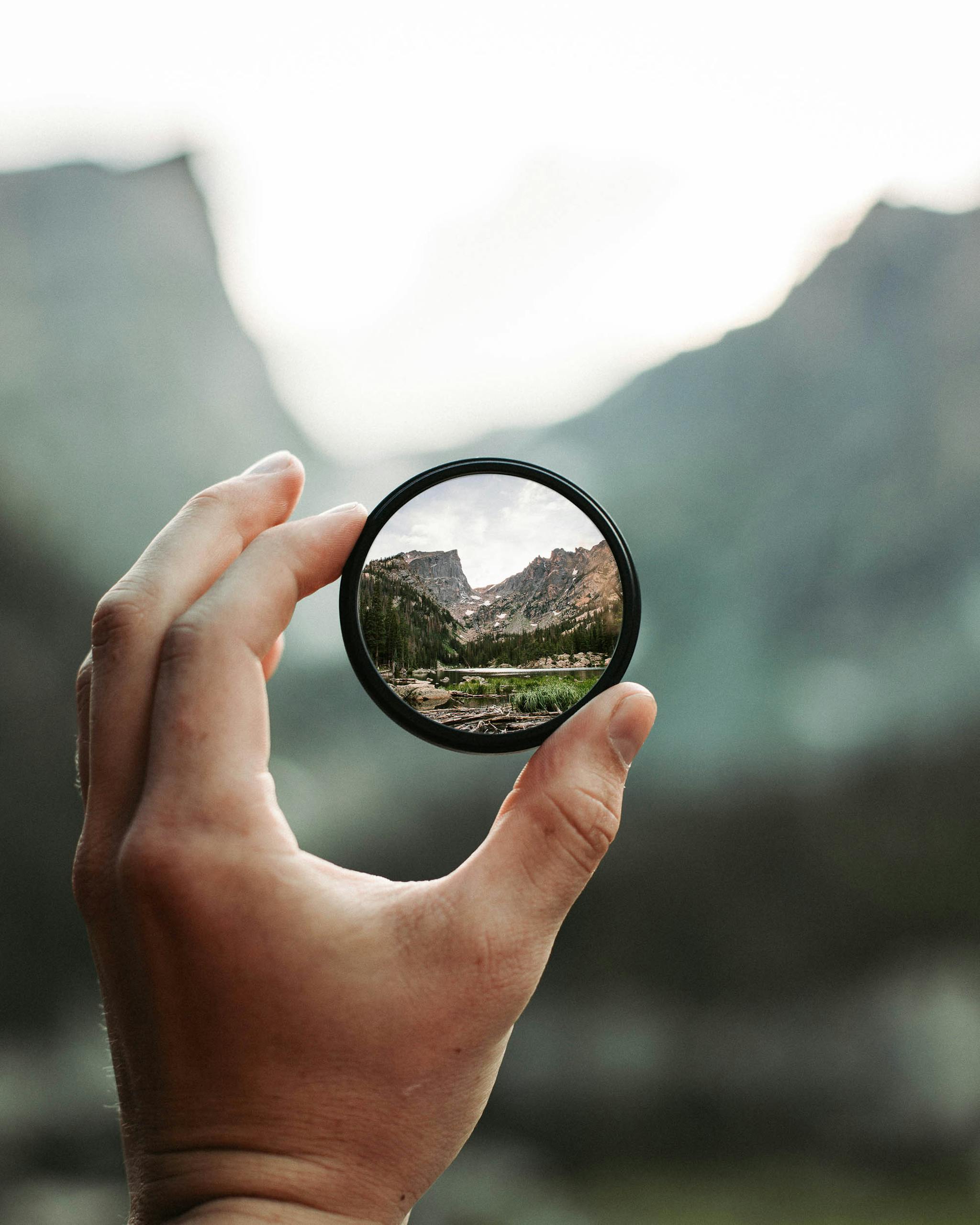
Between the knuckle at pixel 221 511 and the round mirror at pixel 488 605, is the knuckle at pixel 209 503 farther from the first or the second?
the round mirror at pixel 488 605

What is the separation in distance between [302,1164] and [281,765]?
185cm

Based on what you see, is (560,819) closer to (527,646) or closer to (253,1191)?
(527,646)

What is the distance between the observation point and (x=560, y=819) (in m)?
1.06

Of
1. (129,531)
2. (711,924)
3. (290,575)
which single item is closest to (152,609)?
(290,575)

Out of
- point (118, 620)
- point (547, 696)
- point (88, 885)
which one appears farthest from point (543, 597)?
point (88, 885)

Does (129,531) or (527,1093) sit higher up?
(129,531)

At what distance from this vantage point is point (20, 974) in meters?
2.67

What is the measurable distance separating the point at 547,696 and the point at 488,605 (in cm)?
19

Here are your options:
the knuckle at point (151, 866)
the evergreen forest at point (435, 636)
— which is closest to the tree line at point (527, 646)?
the evergreen forest at point (435, 636)

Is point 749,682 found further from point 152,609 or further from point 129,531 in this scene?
point 129,531

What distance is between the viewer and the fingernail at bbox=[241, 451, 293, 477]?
1335 mm

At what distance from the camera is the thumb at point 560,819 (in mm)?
1017

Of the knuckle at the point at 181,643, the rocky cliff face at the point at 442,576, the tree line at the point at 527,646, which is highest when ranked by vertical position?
the knuckle at the point at 181,643

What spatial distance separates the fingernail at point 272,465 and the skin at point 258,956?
334 millimetres
